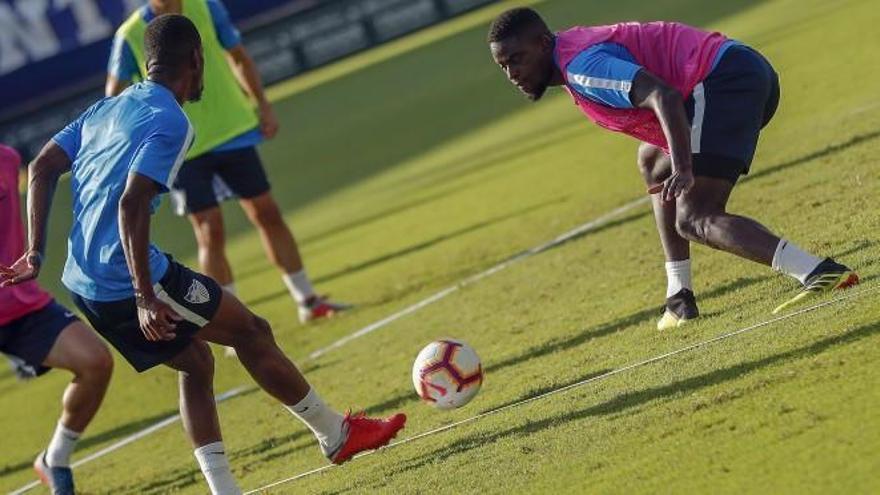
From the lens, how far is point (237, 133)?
1144 cm

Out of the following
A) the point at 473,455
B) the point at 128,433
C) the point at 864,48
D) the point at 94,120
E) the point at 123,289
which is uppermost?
the point at 94,120

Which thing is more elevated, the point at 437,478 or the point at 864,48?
the point at 437,478

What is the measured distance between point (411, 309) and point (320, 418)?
4106 mm

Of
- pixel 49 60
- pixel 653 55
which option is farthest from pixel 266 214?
pixel 49 60

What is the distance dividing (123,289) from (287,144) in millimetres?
15952

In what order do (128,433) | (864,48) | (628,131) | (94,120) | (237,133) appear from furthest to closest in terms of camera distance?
(864,48)
(237,133)
(128,433)
(628,131)
(94,120)

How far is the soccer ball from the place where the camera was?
7613 millimetres

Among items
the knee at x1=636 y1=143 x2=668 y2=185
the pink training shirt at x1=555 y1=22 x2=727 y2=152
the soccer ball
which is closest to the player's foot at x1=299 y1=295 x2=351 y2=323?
the soccer ball

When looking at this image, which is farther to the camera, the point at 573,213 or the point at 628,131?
the point at 573,213

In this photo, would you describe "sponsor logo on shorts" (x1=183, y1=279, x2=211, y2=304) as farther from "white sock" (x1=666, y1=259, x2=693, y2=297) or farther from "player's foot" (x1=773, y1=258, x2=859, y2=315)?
"player's foot" (x1=773, y1=258, x2=859, y2=315)

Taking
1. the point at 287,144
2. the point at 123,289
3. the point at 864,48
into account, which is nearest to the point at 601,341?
the point at 123,289

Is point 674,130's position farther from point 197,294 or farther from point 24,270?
point 24,270

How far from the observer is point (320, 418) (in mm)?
7227

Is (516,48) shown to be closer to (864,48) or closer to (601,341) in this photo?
(601,341)
